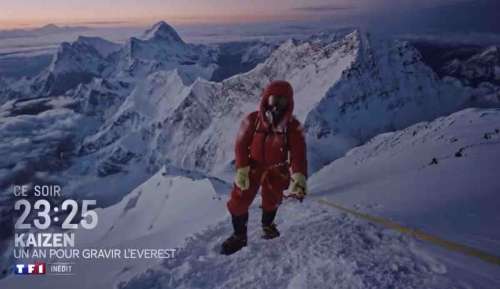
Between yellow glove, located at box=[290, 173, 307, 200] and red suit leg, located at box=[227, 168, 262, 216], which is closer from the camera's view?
yellow glove, located at box=[290, 173, 307, 200]

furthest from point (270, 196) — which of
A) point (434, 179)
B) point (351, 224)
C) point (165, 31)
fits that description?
point (165, 31)

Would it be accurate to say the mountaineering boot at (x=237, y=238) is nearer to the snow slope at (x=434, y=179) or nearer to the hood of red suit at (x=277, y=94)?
the hood of red suit at (x=277, y=94)

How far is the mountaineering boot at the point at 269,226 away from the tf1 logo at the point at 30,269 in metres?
1.89

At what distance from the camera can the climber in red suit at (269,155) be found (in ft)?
10.4

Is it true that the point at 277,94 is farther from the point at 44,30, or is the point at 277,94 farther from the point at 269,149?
the point at 44,30

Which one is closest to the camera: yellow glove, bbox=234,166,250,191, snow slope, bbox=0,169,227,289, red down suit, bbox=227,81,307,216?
yellow glove, bbox=234,166,250,191

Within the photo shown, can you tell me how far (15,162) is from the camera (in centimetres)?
433

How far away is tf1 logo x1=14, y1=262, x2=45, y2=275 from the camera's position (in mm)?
3854

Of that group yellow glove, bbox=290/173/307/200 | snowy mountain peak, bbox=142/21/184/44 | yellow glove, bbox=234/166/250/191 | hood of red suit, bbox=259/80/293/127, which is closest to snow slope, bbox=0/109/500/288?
yellow glove, bbox=290/173/307/200

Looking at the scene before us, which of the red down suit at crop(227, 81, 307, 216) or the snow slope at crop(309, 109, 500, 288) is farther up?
the red down suit at crop(227, 81, 307, 216)

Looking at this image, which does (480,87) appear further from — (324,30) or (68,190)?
(68,190)

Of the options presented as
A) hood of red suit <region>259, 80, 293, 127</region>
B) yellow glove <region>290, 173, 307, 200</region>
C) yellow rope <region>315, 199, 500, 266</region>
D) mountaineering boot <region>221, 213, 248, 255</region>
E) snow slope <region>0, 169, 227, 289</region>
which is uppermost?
hood of red suit <region>259, 80, 293, 127</region>

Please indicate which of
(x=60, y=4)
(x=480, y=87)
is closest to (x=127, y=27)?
(x=60, y=4)

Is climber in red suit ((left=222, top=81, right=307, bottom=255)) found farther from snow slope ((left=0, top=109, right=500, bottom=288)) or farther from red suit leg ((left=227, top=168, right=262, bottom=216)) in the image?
snow slope ((left=0, top=109, right=500, bottom=288))
